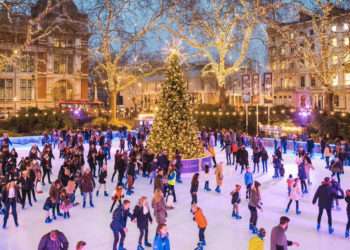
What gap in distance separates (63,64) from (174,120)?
37.1m

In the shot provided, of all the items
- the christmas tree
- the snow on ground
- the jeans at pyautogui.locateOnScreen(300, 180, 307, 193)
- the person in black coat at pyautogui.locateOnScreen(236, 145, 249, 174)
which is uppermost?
the christmas tree

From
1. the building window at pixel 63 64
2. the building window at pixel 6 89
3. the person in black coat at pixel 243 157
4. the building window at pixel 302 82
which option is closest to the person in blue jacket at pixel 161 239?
the person in black coat at pixel 243 157

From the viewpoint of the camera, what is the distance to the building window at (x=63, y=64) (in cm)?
5138

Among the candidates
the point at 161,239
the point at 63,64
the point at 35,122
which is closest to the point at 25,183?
the point at 161,239

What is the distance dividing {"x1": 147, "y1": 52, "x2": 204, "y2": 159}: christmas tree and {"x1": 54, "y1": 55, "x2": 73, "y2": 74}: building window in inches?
1412

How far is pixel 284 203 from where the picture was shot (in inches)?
505

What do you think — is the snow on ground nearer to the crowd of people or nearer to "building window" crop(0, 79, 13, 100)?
the crowd of people

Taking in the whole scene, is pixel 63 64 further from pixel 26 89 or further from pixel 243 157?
pixel 243 157

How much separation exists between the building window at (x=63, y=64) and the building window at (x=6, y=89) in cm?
580

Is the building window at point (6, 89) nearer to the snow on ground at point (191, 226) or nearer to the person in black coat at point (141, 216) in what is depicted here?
the snow on ground at point (191, 226)

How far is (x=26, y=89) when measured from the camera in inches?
1912

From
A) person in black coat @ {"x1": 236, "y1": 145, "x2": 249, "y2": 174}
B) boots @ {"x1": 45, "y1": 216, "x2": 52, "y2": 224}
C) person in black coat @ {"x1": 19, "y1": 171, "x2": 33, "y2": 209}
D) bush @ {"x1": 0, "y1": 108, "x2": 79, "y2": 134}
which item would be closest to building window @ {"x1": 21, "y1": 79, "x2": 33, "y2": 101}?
bush @ {"x1": 0, "y1": 108, "x2": 79, "y2": 134}

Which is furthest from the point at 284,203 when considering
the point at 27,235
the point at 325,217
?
the point at 27,235

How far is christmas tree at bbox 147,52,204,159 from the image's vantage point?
717 inches
